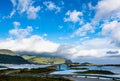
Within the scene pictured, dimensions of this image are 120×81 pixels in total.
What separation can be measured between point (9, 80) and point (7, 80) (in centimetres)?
63

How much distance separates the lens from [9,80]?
77.6m

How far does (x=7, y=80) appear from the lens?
255 feet

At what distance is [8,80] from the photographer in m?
77.9

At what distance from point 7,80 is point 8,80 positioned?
0.40 metres
